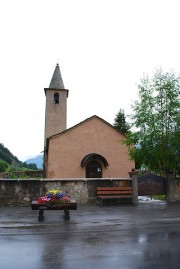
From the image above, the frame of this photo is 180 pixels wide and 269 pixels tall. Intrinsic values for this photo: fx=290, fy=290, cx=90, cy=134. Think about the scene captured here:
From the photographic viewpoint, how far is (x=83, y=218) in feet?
36.7

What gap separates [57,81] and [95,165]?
16.1 meters

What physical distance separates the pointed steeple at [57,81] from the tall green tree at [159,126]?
22.1 metres

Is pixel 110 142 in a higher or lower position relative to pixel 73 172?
higher

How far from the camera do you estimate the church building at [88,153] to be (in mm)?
27484

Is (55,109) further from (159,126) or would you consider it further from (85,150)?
(159,126)

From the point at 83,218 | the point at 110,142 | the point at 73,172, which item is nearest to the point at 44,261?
the point at 83,218

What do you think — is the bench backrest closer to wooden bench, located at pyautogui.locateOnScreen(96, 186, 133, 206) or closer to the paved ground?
wooden bench, located at pyautogui.locateOnScreen(96, 186, 133, 206)

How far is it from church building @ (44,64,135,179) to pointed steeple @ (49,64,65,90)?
11.5 metres

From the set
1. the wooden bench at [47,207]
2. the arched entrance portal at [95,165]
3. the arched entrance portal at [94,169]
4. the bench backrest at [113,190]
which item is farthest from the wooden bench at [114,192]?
the arched entrance portal at [94,169]

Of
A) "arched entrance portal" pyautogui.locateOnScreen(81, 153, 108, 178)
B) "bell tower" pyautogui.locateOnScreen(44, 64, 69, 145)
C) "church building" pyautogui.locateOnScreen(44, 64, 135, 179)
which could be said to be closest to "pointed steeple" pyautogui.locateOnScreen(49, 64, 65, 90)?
"bell tower" pyautogui.locateOnScreen(44, 64, 69, 145)

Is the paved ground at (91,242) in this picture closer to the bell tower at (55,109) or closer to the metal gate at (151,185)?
the metal gate at (151,185)

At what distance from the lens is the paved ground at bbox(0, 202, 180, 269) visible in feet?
18.4

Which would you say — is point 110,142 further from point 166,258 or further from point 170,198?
point 166,258

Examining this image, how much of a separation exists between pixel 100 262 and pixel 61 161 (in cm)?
2217
